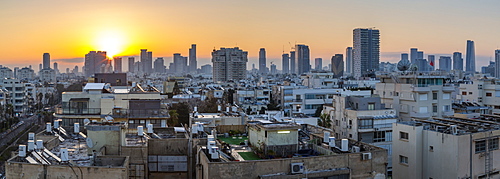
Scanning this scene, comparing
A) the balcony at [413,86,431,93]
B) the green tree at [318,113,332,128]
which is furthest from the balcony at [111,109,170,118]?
the balcony at [413,86,431,93]

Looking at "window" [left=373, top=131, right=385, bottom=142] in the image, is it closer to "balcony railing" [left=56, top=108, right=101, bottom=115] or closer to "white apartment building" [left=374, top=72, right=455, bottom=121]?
"white apartment building" [left=374, top=72, right=455, bottom=121]

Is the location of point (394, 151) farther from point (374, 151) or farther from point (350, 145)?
point (374, 151)

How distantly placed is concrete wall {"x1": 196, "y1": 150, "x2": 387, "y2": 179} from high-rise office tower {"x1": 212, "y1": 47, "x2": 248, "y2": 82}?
16733 centimetres

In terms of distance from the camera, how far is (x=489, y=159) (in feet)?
62.0

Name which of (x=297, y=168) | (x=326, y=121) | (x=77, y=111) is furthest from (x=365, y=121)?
(x=297, y=168)

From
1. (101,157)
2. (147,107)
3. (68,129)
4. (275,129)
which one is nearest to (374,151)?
(275,129)

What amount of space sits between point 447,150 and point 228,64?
Answer: 6491 inches

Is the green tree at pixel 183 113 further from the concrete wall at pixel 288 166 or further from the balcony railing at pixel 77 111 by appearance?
the concrete wall at pixel 288 166

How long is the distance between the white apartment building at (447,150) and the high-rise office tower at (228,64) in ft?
528

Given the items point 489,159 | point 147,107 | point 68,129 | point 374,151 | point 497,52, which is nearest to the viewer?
point 374,151

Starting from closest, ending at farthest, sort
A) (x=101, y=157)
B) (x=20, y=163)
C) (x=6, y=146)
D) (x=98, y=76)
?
(x=20, y=163), (x=101, y=157), (x=6, y=146), (x=98, y=76)

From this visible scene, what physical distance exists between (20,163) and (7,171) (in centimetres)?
56

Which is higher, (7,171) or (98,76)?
(98,76)

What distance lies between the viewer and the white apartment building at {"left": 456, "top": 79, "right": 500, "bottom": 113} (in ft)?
149
